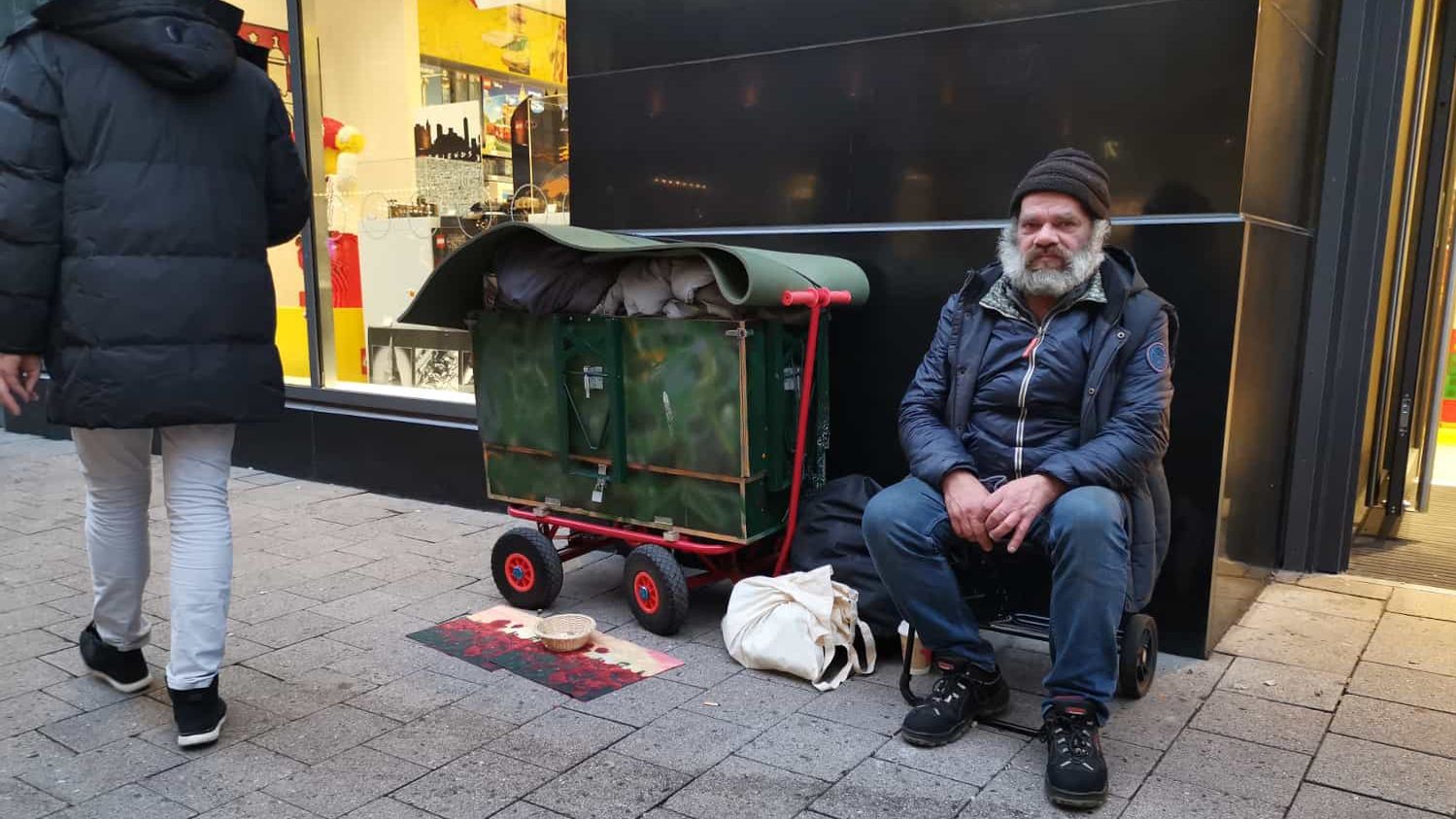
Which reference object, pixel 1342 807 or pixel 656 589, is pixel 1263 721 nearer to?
pixel 1342 807

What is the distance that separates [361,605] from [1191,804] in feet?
10.1

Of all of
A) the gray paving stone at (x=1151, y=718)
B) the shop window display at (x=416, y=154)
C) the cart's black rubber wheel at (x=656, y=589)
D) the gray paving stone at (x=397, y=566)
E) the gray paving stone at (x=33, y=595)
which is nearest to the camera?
the gray paving stone at (x=1151, y=718)

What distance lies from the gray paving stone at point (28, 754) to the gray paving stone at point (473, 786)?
40.9 inches

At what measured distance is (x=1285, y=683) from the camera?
337 cm

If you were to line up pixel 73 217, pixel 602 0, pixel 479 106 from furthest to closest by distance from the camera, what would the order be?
pixel 479 106, pixel 602 0, pixel 73 217

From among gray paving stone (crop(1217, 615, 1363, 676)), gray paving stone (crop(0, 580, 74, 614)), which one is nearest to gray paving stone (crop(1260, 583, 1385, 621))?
gray paving stone (crop(1217, 615, 1363, 676))

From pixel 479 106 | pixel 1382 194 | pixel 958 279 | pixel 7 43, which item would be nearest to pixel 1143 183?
pixel 958 279

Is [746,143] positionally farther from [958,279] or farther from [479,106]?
[479,106]

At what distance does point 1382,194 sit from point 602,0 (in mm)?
3502

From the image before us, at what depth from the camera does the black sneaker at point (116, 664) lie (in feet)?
10.8

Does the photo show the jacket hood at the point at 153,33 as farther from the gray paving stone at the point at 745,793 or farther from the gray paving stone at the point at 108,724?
the gray paving stone at the point at 745,793

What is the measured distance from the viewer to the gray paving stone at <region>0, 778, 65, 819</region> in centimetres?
259

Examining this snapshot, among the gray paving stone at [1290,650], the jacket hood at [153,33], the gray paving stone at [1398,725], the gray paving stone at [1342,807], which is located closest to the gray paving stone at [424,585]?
the jacket hood at [153,33]

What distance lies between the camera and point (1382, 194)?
416cm
